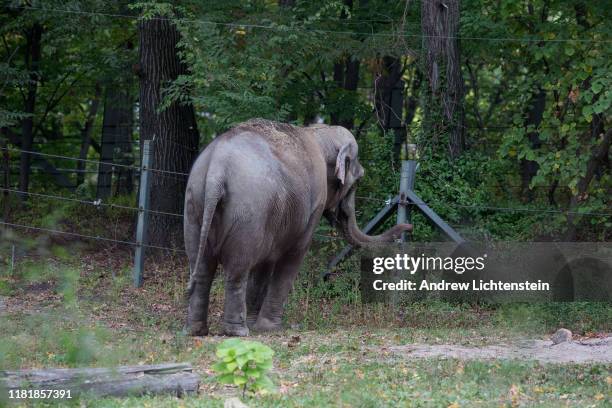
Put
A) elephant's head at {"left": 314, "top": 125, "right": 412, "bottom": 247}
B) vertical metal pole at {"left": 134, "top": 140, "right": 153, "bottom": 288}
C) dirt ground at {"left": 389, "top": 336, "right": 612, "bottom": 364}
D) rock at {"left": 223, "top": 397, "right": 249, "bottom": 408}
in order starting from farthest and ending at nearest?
1. vertical metal pole at {"left": 134, "top": 140, "right": 153, "bottom": 288}
2. elephant's head at {"left": 314, "top": 125, "right": 412, "bottom": 247}
3. dirt ground at {"left": 389, "top": 336, "right": 612, "bottom": 364}
4. rock at {"left": 223, "top": 397, "right": 249, "bottom": 408}

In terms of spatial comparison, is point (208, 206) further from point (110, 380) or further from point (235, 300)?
point (110, 380)

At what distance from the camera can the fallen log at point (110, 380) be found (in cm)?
720

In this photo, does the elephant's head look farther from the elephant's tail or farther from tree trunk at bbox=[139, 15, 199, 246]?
tree trunk at bbox=[139, 15, 199, 246]

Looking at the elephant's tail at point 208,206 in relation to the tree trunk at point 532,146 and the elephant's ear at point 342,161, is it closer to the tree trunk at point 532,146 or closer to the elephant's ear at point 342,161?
the elephant's ear at point 342,161

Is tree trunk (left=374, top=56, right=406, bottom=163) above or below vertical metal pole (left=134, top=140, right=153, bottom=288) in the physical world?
above

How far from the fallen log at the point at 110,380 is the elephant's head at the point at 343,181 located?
5120 mm

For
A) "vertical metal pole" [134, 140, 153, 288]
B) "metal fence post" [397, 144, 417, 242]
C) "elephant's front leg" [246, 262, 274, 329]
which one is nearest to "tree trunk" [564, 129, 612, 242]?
"metal fence post" [397, 144, 417, 242]

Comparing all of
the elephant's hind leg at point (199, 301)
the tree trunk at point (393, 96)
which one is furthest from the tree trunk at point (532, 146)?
the elephant's hind leg at point (199, 301)

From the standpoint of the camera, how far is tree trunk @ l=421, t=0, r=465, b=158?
15.5m

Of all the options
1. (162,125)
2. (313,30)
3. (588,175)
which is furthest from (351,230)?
(162,125)

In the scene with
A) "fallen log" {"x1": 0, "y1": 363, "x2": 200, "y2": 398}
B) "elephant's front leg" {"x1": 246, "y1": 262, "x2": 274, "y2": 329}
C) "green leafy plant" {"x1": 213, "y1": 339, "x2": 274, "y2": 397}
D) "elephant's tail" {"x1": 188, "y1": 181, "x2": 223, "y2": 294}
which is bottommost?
"fallen log" {"x1": 0, "y1": 363, "x2": 200, "y2": 398}

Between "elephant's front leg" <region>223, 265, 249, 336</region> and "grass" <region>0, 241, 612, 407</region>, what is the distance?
0.30 m

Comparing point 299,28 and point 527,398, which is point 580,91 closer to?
point 299,28

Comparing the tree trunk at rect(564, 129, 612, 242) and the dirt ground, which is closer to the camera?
the dirt ground
